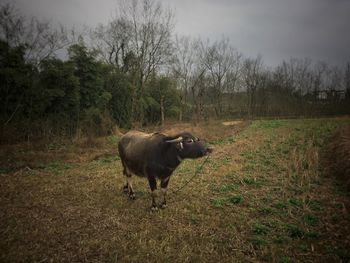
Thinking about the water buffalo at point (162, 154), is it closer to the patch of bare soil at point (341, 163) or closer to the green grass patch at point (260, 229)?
the green grass patch at point (260, 229)

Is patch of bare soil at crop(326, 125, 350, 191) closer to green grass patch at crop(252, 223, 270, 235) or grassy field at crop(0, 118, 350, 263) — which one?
grassy field at crop(0, 118, 350, 263)

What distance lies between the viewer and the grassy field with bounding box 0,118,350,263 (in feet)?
13.2

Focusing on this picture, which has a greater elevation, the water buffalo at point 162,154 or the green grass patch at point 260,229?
the water buffalo at point 162,154

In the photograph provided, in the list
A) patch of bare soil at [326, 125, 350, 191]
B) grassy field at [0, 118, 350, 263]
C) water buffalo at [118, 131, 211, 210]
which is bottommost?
grassy field at [0, 118, 350, 263]

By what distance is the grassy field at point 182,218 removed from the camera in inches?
159

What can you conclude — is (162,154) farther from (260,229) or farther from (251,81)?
(251,81)

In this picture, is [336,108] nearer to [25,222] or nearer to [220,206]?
[220,206]

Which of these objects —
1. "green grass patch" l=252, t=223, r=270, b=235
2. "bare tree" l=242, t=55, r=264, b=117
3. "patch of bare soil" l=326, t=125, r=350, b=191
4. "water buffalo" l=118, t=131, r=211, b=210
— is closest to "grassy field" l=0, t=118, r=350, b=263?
"green grass patch" l=252, t=223, r=270, b=235

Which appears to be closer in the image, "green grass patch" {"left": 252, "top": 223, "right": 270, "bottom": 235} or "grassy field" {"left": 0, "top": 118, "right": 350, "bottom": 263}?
"grassy field" {"left": 0, "top": 118, "right": 350, "bottom": 263}

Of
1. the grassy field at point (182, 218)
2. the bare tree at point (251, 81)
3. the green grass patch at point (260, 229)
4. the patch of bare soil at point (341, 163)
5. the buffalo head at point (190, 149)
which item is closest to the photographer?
the grassy field at point (182, 218)

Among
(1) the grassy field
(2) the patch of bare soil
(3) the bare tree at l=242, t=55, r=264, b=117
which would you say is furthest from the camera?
(3) the bare tree at l=242, t=55, r=264, b=117

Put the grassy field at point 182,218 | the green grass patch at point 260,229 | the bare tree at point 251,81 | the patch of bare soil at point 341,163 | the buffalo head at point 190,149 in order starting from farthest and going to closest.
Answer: the bare tree at point 251,81, the patch of bare soil at point 341,163, the buffalo head at point 190,149, the green grass patch at point 260,229, the grassy field at point 182,218

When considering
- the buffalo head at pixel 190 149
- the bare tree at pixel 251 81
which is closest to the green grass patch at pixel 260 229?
the buffalo head at pixel 190 149

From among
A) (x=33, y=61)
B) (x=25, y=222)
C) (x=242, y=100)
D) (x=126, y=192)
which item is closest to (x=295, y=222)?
(x=126, y=192)
